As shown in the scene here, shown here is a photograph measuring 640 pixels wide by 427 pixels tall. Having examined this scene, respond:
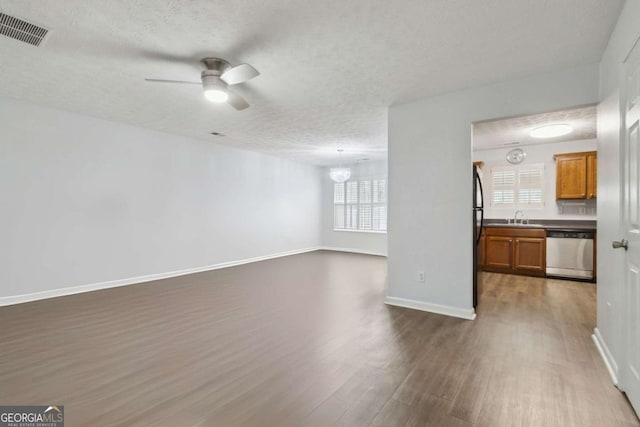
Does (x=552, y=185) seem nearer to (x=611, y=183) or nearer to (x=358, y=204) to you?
(x=611, y=183)

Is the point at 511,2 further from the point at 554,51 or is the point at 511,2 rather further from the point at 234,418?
the point at 234,418

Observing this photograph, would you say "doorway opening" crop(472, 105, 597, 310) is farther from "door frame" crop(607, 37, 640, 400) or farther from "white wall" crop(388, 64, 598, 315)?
"door frame" crop(607, 37, 640, 400)

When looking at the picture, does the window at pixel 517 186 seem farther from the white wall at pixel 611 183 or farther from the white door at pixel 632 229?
the white door at pixel 632 229

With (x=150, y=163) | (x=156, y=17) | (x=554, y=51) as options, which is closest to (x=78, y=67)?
(x=156, y=17)

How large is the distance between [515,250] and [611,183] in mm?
3547

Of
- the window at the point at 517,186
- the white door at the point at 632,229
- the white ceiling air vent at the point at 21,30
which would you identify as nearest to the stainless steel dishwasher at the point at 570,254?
the window at the point at 517,186

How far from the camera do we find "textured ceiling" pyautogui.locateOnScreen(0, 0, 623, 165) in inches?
77.7

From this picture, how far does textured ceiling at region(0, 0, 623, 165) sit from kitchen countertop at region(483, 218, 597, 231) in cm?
344

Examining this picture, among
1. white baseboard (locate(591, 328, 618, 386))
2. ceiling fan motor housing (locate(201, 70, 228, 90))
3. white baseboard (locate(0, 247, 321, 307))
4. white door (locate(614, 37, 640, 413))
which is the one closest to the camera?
white door (locate(614, 37, 640, 413))

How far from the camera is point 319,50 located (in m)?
2.48

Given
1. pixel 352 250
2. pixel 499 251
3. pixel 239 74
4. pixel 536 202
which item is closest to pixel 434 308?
pixel 499 251

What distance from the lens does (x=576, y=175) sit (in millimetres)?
5223

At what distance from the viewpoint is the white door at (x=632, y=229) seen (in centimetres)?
167

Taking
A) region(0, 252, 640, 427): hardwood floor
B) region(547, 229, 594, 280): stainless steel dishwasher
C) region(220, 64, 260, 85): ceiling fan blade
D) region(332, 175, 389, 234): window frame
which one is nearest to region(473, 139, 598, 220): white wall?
region(547, 229, 594, 280): stainless steel dishwasher
